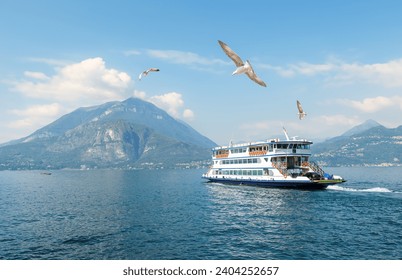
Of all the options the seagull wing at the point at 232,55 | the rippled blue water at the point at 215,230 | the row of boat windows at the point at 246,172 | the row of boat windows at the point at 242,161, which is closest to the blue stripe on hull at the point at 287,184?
the row of boat windows at the point at 246,172

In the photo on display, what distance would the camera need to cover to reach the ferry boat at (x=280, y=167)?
191ft

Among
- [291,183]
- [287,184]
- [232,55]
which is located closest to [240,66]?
[232,55]

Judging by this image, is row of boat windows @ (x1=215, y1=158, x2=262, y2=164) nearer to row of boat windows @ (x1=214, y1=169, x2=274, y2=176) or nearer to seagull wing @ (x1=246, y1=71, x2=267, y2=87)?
row of boat windows @ (x1=214, y1=169, x2=274, y2=176)

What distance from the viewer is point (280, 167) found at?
202 feet

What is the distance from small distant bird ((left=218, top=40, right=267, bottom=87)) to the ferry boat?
50.5 metres

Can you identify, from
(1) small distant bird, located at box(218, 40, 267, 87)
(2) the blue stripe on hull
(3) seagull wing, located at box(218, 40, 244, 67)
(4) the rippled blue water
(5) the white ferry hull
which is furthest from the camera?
(2) the blue stripe on hull

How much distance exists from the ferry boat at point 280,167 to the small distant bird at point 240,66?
50501 mm

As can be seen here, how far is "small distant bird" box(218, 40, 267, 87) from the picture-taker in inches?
377

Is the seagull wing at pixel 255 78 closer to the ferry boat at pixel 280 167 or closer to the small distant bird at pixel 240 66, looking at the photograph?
the small distant bird at pixel 240 66

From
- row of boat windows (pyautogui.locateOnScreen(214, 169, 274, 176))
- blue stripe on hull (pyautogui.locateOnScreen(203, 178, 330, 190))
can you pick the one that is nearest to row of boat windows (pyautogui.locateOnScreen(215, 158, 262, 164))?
row of boat windows (pyautogui.locateOnScreen(214, 169, 274, 176))

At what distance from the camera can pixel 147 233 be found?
29.9 metres

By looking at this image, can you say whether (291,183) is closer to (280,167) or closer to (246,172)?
(280,167)

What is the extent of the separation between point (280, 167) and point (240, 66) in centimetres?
→ 5405
